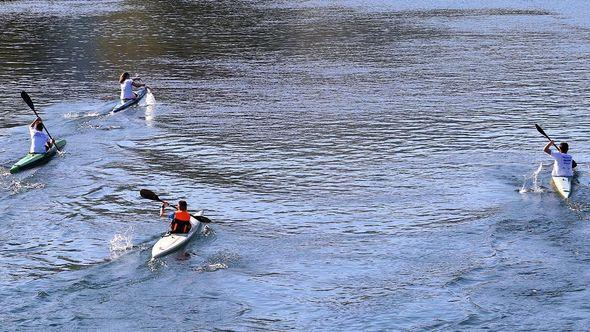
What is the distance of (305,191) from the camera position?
139 feet

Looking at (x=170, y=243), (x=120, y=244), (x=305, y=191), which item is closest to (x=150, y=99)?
(x=305, y=191)

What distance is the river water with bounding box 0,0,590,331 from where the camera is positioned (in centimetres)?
2944

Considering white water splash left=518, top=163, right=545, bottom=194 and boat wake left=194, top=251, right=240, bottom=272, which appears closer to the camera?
boat wake left=194, top=251, right=240, bottom=272

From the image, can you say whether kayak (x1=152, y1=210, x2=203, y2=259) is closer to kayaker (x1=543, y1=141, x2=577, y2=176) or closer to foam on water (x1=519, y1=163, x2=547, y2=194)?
foam on water (x1=519, y1=163, x2=547, y2=194)

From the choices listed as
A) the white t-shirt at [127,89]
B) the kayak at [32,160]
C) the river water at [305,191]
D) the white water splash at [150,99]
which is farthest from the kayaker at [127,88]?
the kayak at [32,160]

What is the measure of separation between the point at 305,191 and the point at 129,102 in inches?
914

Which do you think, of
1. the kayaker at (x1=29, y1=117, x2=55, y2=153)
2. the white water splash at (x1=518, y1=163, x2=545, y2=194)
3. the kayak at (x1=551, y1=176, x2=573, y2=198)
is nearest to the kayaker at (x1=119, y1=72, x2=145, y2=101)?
the kayaker at (x1=29, y1=117, x2=55, y2=153)

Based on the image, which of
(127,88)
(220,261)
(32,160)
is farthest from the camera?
(127,88)

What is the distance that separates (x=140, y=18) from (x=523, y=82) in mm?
69813

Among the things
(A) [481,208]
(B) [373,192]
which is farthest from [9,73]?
(A) [481,208]

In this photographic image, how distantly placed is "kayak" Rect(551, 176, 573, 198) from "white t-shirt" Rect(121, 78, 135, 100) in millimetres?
31493

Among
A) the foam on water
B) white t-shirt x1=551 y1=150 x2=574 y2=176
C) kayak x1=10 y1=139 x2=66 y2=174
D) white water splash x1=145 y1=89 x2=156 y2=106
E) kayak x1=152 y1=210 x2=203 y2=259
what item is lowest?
kayak x1=152 y1=210 x2=203 y2=259

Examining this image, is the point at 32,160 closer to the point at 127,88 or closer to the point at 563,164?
the point at 127,88

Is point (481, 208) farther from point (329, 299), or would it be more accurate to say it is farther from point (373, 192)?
point (329, 299)
